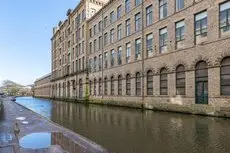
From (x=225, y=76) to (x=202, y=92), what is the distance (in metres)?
2.45

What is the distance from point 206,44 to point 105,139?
12.6 metres

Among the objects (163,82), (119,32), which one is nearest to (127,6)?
(119,32)

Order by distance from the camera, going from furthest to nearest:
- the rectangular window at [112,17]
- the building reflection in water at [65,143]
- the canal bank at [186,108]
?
1. the rectangular window at [112,17]
2. the canal bank at [186,108]
3. the building reflection in water at [65,143]

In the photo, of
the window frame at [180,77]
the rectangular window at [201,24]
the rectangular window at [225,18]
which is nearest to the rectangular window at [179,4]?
the rectangular window at [201,24]

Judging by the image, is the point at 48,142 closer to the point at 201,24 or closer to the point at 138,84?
the point at 201,24

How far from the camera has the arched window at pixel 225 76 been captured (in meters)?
16.2

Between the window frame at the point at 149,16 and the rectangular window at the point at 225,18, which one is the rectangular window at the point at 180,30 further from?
the window frame at the point at 149,16

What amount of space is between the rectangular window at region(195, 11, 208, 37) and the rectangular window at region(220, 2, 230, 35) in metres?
1.47

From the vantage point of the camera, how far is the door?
1805 centimetres

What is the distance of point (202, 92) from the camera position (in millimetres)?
18344

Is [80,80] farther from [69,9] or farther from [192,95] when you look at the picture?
[192,95]

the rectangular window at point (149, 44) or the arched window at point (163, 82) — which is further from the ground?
the rectangular window at point (149, 44)

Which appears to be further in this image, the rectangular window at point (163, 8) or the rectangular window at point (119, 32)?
the rectangular window at point (119, 32)

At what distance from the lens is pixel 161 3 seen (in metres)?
24.0
